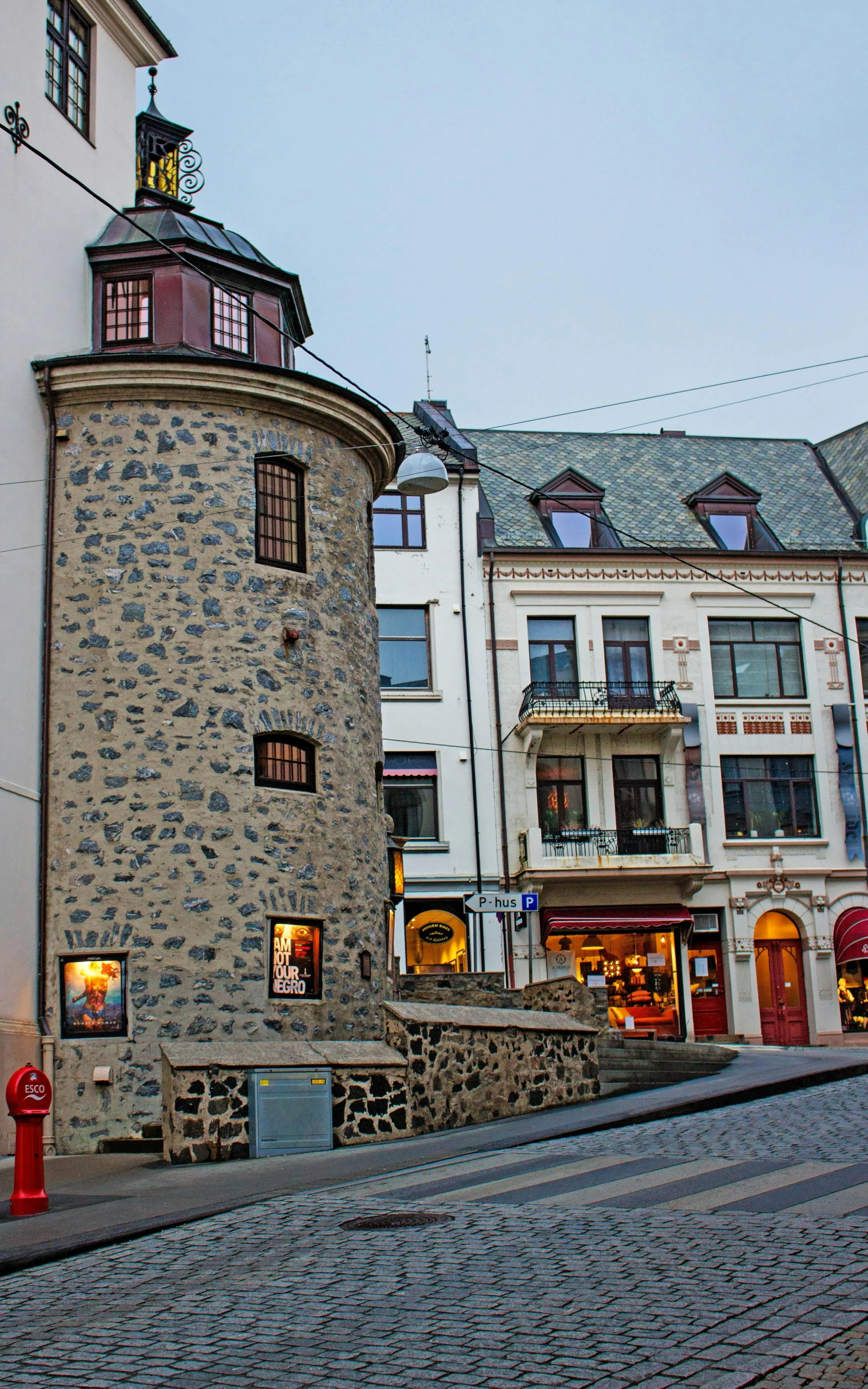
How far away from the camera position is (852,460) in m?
40.5

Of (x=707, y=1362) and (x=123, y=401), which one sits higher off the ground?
(x=123, y=401)

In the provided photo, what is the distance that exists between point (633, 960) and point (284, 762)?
17461 millimetres

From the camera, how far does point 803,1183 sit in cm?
986

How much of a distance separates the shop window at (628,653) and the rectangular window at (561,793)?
7.24 ft

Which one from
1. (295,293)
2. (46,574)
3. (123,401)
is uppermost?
(295,293)

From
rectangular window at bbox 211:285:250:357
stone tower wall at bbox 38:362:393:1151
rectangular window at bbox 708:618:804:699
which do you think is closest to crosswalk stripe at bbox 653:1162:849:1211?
stone tower wall at bbox 38:362:393:1151

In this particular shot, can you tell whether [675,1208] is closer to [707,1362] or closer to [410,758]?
[707,1362]

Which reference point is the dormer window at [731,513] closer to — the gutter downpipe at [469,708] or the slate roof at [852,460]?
the slate roof at [852,460]

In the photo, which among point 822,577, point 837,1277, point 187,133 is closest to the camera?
point 837,1277

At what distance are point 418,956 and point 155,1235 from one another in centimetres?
2303

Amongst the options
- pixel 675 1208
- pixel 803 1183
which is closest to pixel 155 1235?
pixel 675 1208

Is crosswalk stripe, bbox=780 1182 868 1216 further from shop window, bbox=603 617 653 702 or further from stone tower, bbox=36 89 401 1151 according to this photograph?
shop window, bbox=603 617 653 702

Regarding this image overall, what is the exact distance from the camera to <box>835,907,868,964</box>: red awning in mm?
33688

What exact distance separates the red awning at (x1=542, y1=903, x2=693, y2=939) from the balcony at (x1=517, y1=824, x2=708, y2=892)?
768mm
